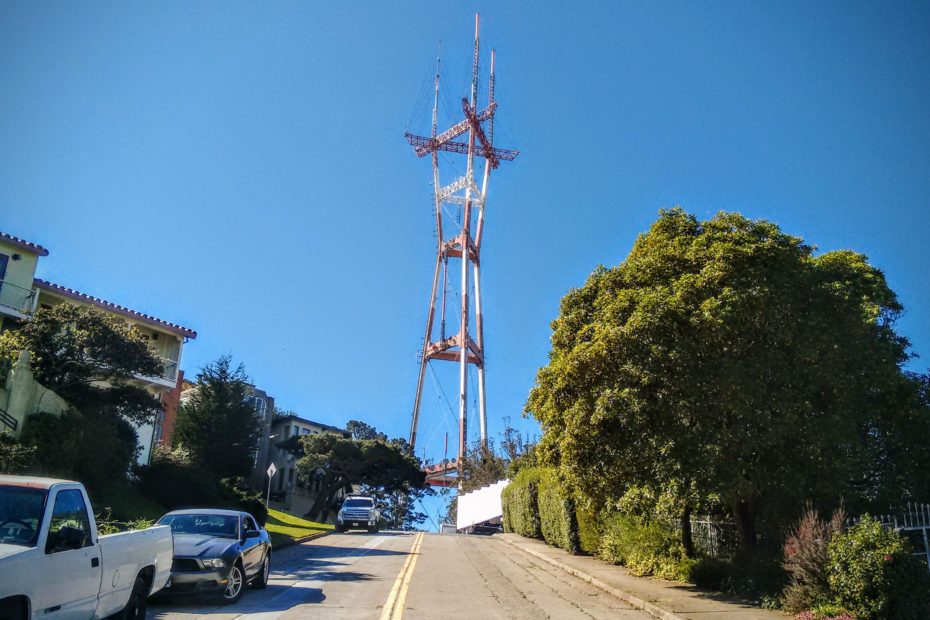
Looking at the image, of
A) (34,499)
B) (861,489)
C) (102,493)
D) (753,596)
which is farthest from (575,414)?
(102,493)

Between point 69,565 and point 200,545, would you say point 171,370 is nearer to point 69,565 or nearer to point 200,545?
point 200,545

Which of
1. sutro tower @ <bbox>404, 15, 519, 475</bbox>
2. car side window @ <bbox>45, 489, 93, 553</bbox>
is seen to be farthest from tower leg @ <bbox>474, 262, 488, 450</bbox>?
car side window @ <bbox>45, 489, 93, 553</bbox>

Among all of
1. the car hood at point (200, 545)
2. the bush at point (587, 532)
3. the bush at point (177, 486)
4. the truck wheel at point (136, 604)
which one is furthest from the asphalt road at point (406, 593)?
the bush at point (177, 486)

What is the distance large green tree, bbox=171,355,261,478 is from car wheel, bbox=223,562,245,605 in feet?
74.9

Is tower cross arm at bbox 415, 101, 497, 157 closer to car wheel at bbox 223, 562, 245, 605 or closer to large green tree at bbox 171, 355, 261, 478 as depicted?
large green tree at bbox 171, 355, 261, 478

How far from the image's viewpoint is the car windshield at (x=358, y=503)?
125 ft

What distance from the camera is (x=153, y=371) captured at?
25062 mm

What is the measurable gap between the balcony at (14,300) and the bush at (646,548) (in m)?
21.9

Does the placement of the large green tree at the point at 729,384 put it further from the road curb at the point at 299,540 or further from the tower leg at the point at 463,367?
A: the tower leg at the point at 463,367

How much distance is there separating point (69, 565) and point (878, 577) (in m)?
9.63

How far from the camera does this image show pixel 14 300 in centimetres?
2684

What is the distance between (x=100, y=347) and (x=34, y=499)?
1816cm

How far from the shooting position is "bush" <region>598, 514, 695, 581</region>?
619 inches

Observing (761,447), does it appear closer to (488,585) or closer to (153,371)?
(488,585)
